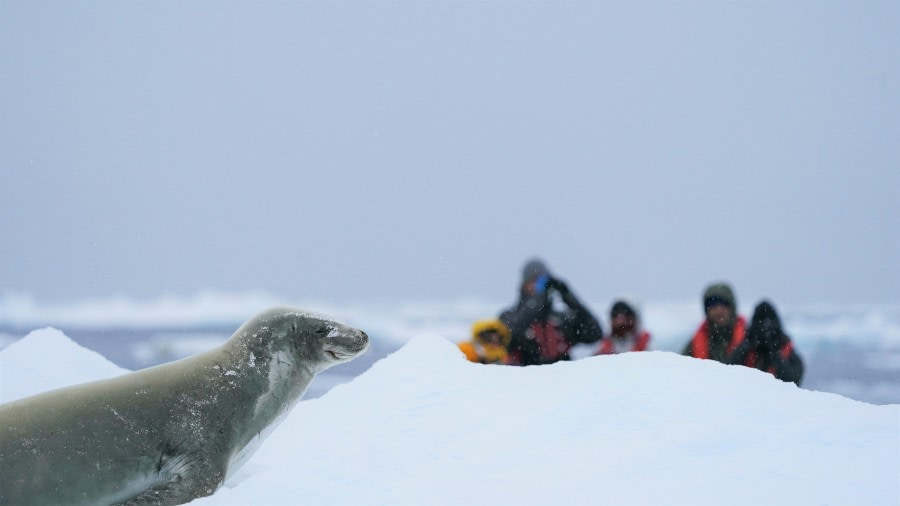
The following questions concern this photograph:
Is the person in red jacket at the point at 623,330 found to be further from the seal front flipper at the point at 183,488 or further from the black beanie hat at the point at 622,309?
the seal front flipper at the point at 183,488

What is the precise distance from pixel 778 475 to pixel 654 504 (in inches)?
22.2

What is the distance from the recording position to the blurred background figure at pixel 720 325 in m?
6.00

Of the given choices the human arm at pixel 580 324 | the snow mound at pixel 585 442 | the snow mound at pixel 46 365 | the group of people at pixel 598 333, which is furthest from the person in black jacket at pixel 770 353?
the snow mound at pixel 46 365

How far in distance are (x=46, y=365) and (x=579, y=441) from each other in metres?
3.61

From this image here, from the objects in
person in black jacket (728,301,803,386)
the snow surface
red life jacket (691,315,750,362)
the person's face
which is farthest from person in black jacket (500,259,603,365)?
the snow surface

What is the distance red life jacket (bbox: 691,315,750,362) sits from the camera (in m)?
6.02

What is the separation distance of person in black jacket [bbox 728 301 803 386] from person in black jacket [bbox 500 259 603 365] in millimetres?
1062

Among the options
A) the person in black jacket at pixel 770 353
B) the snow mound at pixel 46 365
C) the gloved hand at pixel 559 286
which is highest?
the gloved hand at pixel 559 286

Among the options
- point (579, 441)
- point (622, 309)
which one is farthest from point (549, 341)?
point (579, 441)

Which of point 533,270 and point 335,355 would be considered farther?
point 533,270

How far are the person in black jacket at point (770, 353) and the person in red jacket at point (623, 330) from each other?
0.75 m

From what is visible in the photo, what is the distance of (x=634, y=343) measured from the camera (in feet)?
20.8

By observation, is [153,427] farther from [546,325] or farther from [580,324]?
[580,324]

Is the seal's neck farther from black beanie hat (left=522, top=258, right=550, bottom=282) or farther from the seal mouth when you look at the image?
black beanie hat (left=522, top=258, right=550, bottom=282)
